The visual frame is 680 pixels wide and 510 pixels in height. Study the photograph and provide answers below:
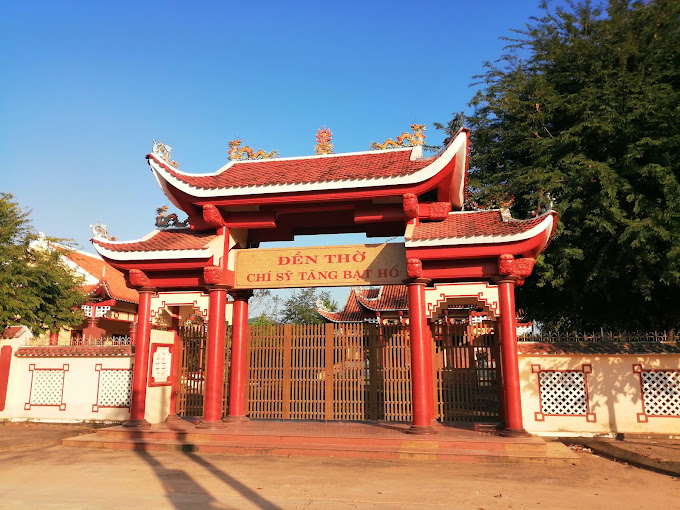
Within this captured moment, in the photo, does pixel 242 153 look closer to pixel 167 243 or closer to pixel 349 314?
pixel 167 243

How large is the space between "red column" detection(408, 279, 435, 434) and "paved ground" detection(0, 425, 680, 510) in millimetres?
1063

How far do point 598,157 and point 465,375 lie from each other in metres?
6.64

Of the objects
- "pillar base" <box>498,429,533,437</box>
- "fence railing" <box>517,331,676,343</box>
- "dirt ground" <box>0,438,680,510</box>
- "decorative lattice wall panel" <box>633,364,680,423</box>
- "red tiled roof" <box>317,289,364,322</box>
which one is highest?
"red tiled roof" <box>317,289,364,322</box>

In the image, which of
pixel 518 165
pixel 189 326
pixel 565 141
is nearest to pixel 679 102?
pixel 565 141

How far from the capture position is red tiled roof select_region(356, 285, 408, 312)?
22625mm

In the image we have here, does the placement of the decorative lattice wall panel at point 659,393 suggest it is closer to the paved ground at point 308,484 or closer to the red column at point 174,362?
the paved ground at point 308,484

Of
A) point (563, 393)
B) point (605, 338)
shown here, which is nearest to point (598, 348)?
point (605, 338)

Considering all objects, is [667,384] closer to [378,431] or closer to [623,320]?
[623,320]

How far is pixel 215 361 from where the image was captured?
10328 mm

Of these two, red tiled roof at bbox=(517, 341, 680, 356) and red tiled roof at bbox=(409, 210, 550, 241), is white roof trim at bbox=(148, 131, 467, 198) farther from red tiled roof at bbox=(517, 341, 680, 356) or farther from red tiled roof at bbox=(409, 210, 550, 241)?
red tiled roof at bbox=(517, 341, 680, 356)

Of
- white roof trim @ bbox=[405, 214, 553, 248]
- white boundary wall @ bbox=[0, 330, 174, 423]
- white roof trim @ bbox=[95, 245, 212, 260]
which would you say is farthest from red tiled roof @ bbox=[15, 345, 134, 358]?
white roof trim @ bbox=[405, 214, 553, 248]

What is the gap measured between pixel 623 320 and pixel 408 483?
10.1 m

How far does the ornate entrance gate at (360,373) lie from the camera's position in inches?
421

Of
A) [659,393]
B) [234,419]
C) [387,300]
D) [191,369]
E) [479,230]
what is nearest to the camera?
[479,230]
